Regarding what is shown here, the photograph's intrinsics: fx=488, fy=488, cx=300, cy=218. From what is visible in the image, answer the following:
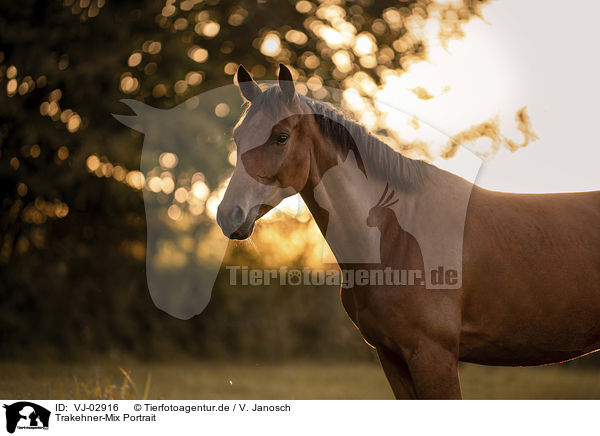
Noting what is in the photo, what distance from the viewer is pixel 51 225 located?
9539mm

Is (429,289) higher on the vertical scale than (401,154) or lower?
lower

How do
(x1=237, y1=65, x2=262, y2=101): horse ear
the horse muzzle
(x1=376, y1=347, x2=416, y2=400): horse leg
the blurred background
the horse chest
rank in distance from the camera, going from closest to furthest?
the horse muzzle < the horse chest < (x1=376, y1=347, x2=416, y2=400): horse leg < (x1=237, y1=65, x2=262, y2=101): horse ear < the blurred background

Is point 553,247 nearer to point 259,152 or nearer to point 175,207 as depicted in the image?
point 259,152

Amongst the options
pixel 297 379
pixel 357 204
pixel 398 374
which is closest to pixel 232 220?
pixel 357 204

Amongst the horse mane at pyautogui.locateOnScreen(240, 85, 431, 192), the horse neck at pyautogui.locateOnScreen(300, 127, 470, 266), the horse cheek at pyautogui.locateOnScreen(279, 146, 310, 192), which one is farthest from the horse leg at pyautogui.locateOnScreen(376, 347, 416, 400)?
the horse cheek at pyautogui.locateOnScreen(279, 146, 310, 192)

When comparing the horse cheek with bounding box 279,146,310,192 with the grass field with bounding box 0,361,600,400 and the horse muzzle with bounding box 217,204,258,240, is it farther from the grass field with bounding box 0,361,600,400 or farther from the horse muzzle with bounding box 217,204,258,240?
the grass field with bounding box 0,361,600,400

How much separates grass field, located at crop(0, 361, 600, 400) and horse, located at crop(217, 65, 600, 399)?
522 centimetres

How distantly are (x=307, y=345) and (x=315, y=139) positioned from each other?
9453mm

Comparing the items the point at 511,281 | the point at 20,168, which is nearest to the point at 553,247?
the point at 511,281

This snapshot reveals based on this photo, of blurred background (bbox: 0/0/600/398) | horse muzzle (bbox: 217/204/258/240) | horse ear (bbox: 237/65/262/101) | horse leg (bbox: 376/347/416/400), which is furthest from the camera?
blurred background (bbox: 0/0/600/398)

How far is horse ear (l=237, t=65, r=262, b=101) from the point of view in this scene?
330 centimetres

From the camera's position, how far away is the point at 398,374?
310cm

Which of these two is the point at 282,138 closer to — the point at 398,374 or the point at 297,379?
the point at 398,374
